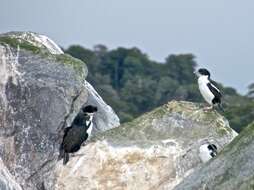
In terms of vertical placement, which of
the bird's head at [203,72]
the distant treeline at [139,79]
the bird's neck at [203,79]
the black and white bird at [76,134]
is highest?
the bird's head at [203,72]

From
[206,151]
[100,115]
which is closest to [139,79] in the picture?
[100,115]

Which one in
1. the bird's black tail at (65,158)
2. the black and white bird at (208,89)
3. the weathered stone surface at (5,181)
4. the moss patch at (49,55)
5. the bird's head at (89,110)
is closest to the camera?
the weathered stone surface at (5,181)

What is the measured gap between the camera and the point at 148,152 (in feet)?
77.5

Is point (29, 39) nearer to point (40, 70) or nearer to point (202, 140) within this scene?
point (40, 70)

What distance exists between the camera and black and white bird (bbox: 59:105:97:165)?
78.7ft

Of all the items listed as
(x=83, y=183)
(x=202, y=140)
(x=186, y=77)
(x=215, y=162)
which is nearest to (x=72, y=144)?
(x=83, y=183)

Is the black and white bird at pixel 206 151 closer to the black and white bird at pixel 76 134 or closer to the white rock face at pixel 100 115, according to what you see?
the black and white bird at pixel 76 134

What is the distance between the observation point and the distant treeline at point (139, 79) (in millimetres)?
79688

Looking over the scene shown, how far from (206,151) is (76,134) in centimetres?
271

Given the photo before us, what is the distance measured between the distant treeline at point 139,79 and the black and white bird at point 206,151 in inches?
1844

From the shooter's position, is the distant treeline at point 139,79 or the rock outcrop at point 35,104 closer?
the rock outcrop at point 35,104

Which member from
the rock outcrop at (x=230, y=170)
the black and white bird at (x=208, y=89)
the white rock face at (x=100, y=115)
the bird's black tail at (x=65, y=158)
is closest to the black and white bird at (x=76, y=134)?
the bird's black tail at (x=65, y=158)

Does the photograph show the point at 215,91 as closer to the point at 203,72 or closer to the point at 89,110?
the point at 203,72

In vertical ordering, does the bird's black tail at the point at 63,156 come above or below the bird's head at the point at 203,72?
below
